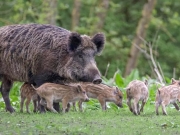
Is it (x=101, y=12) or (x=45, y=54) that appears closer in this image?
(x=45, y=54)

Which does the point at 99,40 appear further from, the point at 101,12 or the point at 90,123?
the point at 101,12

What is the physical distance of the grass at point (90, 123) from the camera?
37.0 ft

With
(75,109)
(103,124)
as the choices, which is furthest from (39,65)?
(103,124)

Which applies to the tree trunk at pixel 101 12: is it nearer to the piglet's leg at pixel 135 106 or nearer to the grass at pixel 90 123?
the piglet's leg at pixel 135 106

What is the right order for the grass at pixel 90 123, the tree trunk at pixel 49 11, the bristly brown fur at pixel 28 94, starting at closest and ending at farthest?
1. the grass at pixel 90 123
2. the bristly brown fur at pixel 28 94
3. the tree trunk at pixel 49 11

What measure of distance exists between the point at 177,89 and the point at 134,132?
2501mm

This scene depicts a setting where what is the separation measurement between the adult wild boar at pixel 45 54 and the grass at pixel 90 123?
853 millimetres

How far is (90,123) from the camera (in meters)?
12.1

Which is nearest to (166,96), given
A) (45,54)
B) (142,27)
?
(45,54)

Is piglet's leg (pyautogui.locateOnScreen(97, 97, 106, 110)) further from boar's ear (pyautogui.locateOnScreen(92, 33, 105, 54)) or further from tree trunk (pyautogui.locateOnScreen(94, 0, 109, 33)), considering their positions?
tree trunk (pyautogui.locateOnScreen(94, 0, 109, 33))

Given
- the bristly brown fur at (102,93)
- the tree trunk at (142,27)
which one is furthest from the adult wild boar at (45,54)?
the tree trunk at (142,27)

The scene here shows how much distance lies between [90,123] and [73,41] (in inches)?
89.1

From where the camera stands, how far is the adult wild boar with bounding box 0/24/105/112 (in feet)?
44.9

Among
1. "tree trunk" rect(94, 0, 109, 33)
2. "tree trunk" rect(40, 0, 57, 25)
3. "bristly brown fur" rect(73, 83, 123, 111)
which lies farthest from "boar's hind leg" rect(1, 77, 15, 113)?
"tree trunk" rect(94, 0, 109, 33)
